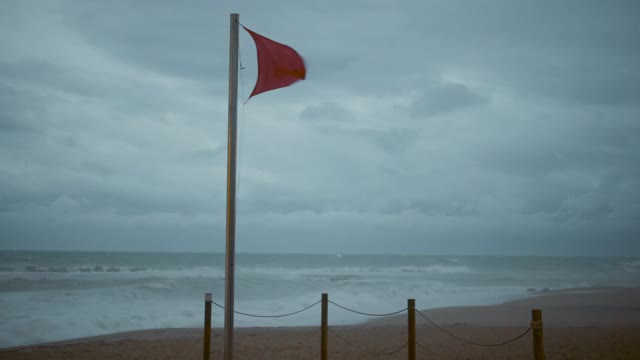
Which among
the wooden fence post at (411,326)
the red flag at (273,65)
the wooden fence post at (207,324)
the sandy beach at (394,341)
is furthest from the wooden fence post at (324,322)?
the red flag at (273,65)

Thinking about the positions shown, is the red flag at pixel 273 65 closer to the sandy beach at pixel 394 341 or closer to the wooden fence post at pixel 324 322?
the wooden fence post at pixel 324 322

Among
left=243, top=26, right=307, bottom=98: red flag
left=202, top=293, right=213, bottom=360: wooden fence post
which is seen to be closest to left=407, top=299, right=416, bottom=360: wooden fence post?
left=202, top=293, right=213, bottom=360: wooden fence post

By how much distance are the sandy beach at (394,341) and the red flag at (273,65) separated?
5887mm

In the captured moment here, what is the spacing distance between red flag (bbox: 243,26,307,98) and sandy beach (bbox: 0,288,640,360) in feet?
19.3

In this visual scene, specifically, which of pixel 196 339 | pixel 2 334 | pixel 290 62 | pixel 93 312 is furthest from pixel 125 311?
pixel 290 62

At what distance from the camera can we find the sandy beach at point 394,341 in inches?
405

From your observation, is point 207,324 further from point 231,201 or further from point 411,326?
point 411,326

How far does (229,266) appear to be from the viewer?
6227 mm

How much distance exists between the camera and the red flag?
6.76 m

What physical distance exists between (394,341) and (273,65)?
7811mm

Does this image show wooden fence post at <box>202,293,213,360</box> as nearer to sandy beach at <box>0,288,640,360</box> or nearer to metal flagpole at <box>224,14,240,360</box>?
metal flagpole at <box>224,14,240,360</box>

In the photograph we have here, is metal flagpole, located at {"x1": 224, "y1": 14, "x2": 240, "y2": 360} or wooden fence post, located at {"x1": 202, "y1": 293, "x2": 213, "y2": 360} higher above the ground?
metal flagpole, located at {"x1": 224, "y1": 14, "x2": 240, "y2": 360}

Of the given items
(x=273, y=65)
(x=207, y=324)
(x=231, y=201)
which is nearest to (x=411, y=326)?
(x=207, y=324)

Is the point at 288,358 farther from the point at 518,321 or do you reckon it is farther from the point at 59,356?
the point at 518,321
